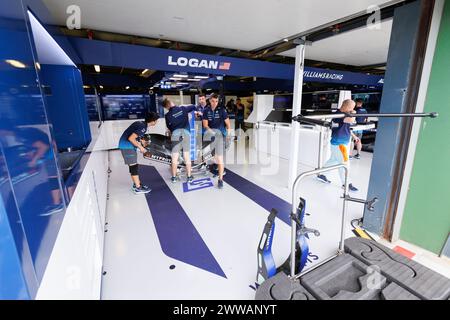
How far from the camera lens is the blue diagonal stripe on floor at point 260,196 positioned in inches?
134

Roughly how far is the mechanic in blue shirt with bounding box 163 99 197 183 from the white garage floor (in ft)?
1.77

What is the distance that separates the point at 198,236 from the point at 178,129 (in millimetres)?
2468

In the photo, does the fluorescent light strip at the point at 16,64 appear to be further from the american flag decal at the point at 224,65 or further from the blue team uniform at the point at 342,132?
the blue team uniform at the point at 342,132

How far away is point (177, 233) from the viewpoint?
288cm

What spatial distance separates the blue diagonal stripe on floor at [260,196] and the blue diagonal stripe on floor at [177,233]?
125 centimetres

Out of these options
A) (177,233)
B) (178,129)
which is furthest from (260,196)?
(178,129)

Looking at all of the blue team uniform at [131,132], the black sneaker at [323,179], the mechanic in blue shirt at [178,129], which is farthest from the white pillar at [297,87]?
the blue team uniform at [131,132]

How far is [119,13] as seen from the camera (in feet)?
8.25

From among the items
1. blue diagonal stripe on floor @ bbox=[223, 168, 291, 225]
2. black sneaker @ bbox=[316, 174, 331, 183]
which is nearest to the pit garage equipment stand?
blue diagonal stripe on floor @ bbox=[223, 168, 291, 225]
